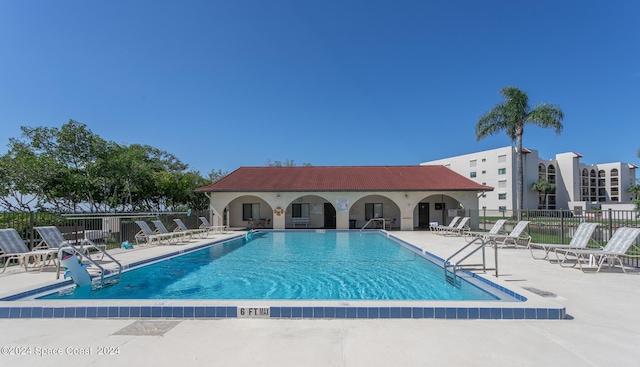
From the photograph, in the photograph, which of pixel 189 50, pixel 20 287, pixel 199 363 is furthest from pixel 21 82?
pixel 199 363

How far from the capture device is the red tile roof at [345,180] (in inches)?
877

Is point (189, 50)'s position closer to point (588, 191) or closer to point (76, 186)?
point (76, 186)

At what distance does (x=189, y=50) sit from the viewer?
15.9 meters

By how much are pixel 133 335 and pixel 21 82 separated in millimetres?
20131

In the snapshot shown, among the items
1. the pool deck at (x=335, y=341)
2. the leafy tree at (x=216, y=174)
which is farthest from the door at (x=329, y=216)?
the leafy tree at (x=216, y=174)

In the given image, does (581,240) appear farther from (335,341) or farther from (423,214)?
(423,214)

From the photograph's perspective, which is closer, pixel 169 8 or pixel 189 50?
pixel 169 8

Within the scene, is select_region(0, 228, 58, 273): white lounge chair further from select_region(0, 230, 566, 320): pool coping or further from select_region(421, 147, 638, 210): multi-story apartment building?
select_region(421, 147, 638, 210): multi-story apartment building

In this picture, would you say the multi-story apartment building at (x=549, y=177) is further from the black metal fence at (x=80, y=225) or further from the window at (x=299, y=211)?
the black metal fence at (x=80, y=225)

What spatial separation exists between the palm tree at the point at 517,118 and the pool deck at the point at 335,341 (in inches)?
940

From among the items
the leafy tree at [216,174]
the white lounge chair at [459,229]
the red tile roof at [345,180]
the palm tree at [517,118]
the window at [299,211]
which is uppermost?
the palm tree at [517,118]

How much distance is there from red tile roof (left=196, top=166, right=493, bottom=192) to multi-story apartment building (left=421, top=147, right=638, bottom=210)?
34870 mm

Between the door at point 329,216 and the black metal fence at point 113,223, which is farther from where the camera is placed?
the door at point 329,216

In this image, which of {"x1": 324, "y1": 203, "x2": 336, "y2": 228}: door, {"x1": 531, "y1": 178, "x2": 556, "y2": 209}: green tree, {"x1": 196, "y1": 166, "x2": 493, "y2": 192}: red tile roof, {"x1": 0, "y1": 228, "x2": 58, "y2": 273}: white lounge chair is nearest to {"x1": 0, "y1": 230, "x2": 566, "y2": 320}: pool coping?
{"x1": 0, "y1": 228, "x2": 58, "y2": 273}: white lounge chair
